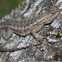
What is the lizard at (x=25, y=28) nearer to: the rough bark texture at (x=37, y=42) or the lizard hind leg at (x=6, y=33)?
the lizard hind leg at (x=6, y=33)

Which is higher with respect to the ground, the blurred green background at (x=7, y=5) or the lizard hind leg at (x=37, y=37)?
the blurred green background at (x=7, y=5)

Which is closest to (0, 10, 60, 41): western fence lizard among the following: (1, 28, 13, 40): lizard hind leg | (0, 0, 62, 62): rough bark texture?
(1, 28, 13, 40): lizard hind leg

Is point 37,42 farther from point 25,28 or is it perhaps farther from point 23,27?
point 23,27

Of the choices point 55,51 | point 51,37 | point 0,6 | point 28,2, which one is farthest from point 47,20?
point 0,6

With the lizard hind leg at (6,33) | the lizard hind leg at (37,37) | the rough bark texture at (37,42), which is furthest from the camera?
the lizard hind leg at (6,33)

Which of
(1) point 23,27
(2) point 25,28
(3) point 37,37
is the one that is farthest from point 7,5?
(3) point 37,37

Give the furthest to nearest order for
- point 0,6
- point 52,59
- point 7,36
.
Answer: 1. point 0,6
2. point 7,36
3. point 52,59

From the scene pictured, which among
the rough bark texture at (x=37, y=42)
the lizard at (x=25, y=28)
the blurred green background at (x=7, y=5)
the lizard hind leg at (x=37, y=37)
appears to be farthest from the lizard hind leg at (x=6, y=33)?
the blurred green background at (x=7, y=5)

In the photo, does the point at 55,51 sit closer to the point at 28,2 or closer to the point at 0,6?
the point at 28,2
